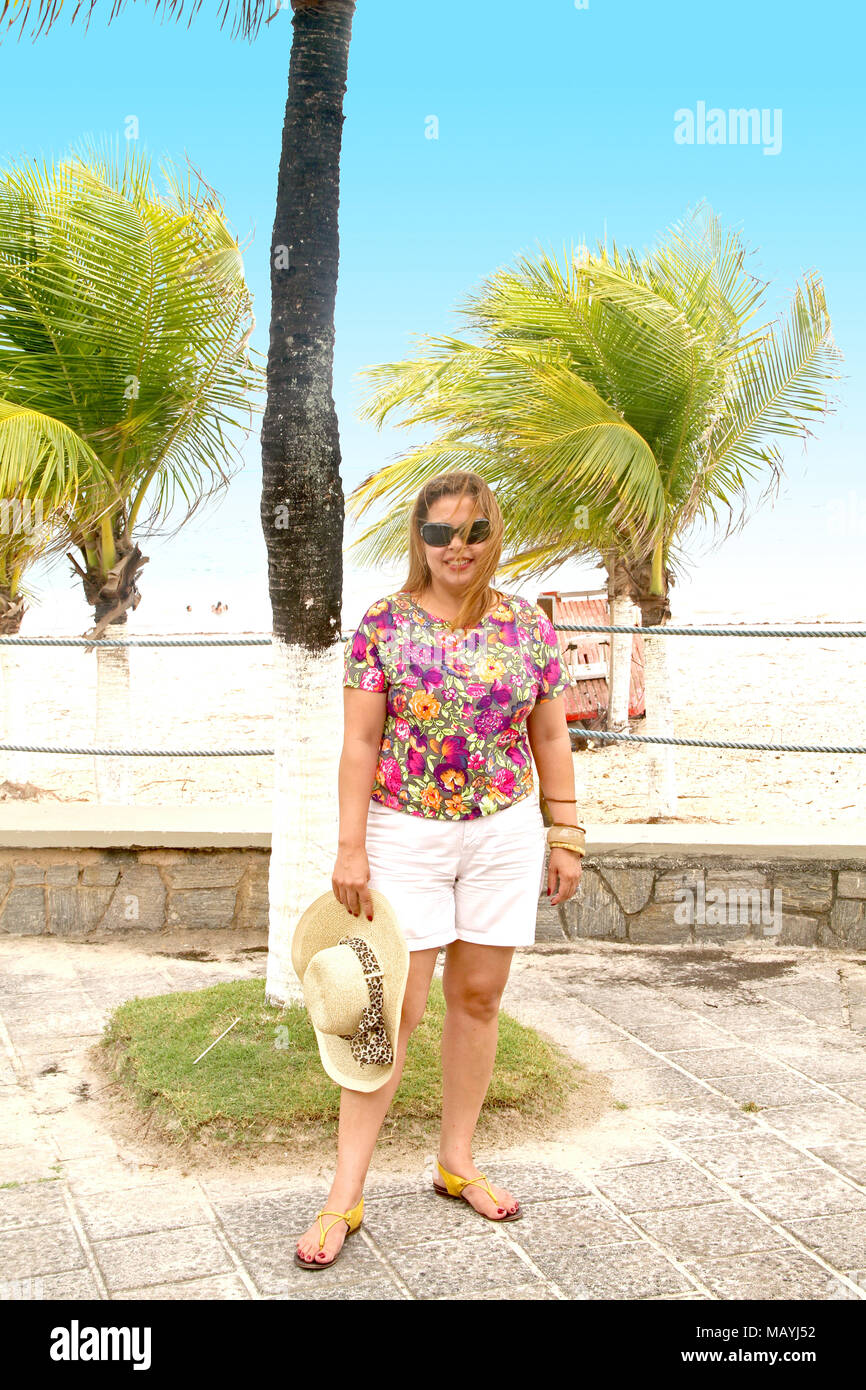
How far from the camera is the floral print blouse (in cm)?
309

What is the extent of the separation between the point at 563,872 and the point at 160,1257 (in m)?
1.40

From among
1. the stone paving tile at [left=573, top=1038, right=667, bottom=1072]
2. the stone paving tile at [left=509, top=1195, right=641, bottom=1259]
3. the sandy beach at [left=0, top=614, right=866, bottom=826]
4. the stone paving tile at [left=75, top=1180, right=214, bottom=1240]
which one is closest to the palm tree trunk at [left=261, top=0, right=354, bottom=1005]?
the stone paving tile at [left=75, top=1180, right=214, bottom=1240]

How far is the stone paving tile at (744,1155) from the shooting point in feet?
11.9

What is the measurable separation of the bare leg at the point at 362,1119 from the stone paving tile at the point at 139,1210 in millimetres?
385

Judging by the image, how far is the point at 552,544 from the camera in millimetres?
10188

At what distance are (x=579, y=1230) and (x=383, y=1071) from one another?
2.18 feet

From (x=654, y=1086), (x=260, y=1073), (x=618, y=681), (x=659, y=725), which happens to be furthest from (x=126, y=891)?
(x=618, y=681)

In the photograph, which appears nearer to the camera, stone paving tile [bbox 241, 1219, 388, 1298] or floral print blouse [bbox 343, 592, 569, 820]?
stone paving tile [bbox 241, 1219, 388, 1298]

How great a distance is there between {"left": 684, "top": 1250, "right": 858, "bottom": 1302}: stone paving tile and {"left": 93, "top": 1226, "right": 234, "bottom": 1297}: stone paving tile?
117 centimetres

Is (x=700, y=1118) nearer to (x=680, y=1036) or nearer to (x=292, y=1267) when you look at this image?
(x=680, y=1036)

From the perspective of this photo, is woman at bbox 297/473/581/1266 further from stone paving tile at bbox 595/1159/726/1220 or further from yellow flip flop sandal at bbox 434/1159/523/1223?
stone paving tile at bbox 595/1159/726/1220

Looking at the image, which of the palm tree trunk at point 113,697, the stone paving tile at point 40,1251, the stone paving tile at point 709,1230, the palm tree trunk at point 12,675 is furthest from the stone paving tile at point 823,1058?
the palm tree trunk at point 12,675

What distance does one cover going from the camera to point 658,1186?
3523 millimetres

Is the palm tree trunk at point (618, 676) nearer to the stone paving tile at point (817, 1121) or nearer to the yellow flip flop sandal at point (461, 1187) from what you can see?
the stone paving tile at point (817, 1121)
